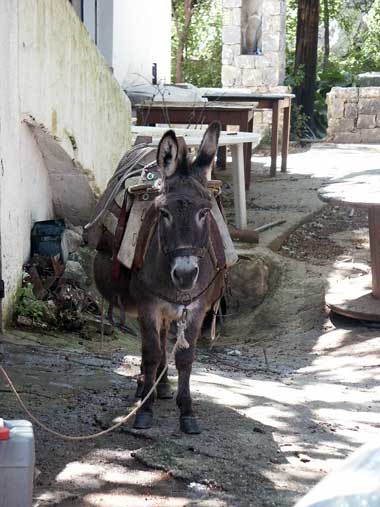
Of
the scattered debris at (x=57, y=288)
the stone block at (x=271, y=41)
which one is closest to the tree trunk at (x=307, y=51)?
the stone block at (x=271, y=41)

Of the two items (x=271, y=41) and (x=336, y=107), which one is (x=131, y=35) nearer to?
(x=271, y=41)

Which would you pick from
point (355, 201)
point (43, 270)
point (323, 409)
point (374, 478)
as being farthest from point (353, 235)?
point (374, 478)

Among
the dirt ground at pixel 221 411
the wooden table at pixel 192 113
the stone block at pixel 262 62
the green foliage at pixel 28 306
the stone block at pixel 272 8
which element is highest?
the stone block at pixel 272 8

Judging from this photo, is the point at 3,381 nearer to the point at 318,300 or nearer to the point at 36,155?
the point at 36,155

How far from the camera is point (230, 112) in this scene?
12219mm

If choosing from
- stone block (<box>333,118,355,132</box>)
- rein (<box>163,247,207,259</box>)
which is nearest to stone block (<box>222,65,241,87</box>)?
stone block (<box>333,118,355,132</box>)

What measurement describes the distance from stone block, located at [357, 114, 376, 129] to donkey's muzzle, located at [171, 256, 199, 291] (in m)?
15.4

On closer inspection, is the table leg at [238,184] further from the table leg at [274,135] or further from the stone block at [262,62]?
the stone block at [262,62]

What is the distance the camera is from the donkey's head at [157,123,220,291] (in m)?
4.99

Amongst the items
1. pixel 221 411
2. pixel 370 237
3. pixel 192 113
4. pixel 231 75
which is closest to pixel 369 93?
pixel 231 75

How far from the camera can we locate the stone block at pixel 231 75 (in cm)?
2002

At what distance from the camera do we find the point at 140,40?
48.0ft

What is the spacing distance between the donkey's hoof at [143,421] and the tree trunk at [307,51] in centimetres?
1571

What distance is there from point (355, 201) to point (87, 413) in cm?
350
